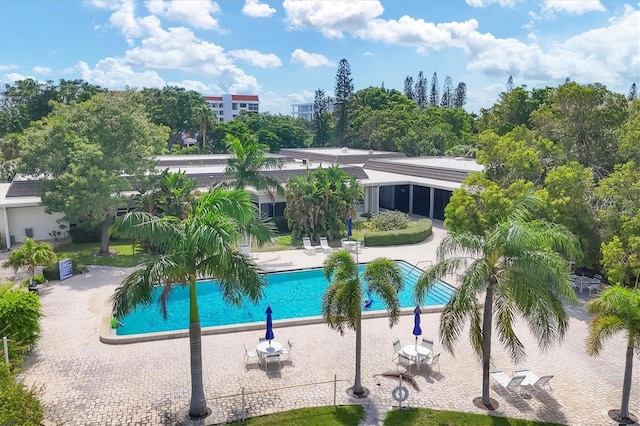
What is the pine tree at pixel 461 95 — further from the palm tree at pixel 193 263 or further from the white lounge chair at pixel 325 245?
the palm tree at pixel 193 263

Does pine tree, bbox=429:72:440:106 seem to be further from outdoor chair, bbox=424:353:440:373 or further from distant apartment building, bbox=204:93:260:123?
outdoor chair, bbox=424:353:440:373

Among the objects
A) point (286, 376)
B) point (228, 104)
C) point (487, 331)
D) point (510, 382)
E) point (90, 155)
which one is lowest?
point (286, 376)

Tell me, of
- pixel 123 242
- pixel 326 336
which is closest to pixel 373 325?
pixel 326 336

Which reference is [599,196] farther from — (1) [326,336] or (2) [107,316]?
(2) [107,316]

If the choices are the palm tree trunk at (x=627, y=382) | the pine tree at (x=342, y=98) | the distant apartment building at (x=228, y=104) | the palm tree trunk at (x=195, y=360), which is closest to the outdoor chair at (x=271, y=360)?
the palm tree trunk at (x=195, y=360)

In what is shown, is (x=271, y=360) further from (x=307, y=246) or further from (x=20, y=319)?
(x=307, y=246)

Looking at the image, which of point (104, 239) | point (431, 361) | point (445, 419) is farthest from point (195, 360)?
point (104, 239)
